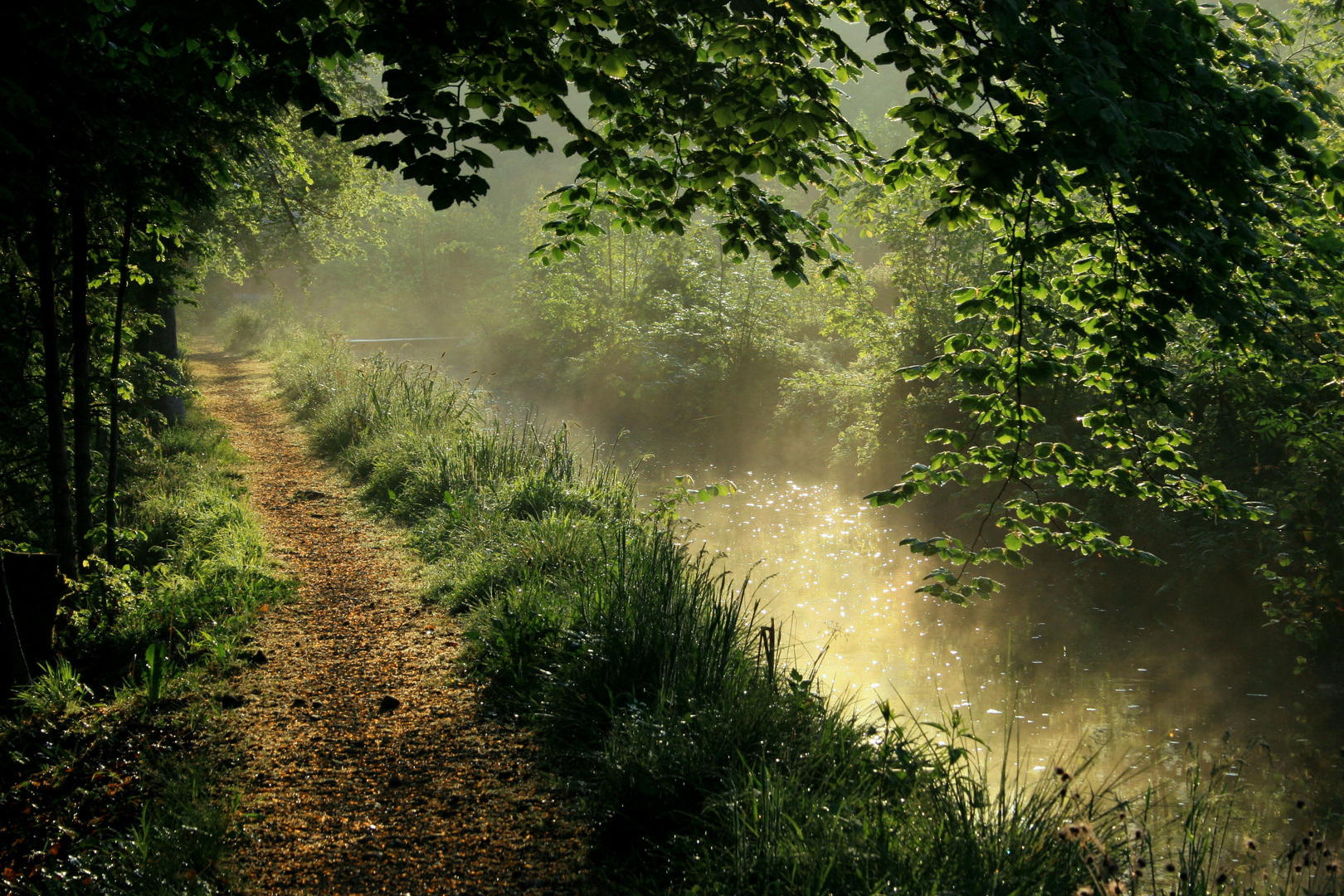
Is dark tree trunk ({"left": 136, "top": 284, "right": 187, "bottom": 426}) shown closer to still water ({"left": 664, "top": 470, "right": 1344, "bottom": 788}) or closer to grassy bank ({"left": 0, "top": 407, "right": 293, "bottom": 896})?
grassy bank ({"left": 0, "top": 407, "right": 293, "bottom": 896})

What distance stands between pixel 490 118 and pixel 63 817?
3.14 meters

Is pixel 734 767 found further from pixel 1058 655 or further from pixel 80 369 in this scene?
pixel 1058 655

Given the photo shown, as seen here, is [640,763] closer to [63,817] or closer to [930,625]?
[63,817]

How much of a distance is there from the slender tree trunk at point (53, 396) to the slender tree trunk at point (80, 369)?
119 mm

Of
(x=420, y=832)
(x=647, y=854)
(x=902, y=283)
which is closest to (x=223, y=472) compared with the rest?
(x=420, y=832)

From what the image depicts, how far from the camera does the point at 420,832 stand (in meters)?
3.10

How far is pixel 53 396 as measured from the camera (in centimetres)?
407

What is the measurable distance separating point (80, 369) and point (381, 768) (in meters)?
2.84

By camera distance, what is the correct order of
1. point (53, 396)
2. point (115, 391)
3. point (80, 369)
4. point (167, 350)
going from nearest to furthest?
point (53, 396) → point (80, 369) → point (115, 391) → point (167, 350)

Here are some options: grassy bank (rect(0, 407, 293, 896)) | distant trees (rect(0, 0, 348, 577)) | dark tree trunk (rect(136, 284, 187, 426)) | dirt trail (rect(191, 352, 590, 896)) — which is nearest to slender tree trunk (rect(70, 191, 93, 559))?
distant trees (rect(0, 0, 348, 577))

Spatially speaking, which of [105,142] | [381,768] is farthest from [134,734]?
[105,142]

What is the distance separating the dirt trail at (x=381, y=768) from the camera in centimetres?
287

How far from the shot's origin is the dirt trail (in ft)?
9.41

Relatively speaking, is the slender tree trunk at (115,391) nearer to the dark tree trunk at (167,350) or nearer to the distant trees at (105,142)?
the distant trees at (105,142)
